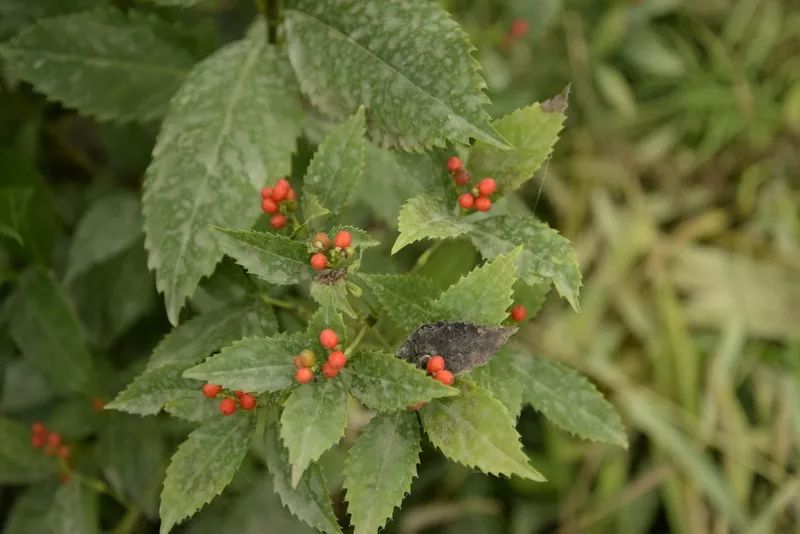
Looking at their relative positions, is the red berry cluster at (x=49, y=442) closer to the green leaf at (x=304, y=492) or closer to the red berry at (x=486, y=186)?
the green leaf at (x=304, y=492)

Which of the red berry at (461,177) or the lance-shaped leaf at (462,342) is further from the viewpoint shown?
the red berry at (461,177)

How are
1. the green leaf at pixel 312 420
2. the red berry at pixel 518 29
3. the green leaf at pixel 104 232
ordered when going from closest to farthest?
the green leaf at pixel 312 420
the green leaf at pixel 104 232
the red berry at pixel 518 29

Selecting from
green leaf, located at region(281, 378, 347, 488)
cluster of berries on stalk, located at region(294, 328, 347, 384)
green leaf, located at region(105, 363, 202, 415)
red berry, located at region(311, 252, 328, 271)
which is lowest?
green leaf, located at region(105, 363, 202, 415)

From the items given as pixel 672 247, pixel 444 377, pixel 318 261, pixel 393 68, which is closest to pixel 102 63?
pixel 393 68

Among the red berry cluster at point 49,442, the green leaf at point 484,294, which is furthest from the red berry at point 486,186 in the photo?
the red berry cluster at point 49,442

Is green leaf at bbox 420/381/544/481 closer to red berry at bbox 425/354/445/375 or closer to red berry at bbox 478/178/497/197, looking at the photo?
red berry at bbox 425/354/445/375

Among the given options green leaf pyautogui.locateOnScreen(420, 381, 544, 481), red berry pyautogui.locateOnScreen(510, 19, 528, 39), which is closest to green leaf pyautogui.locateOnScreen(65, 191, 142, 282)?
green leaf pyautogui.locateOnScreen(420, 381, 544, 481)

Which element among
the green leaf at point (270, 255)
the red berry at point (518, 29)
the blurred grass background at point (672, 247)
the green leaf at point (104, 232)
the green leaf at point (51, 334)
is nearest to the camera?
the green leaf at point (270, 255)
